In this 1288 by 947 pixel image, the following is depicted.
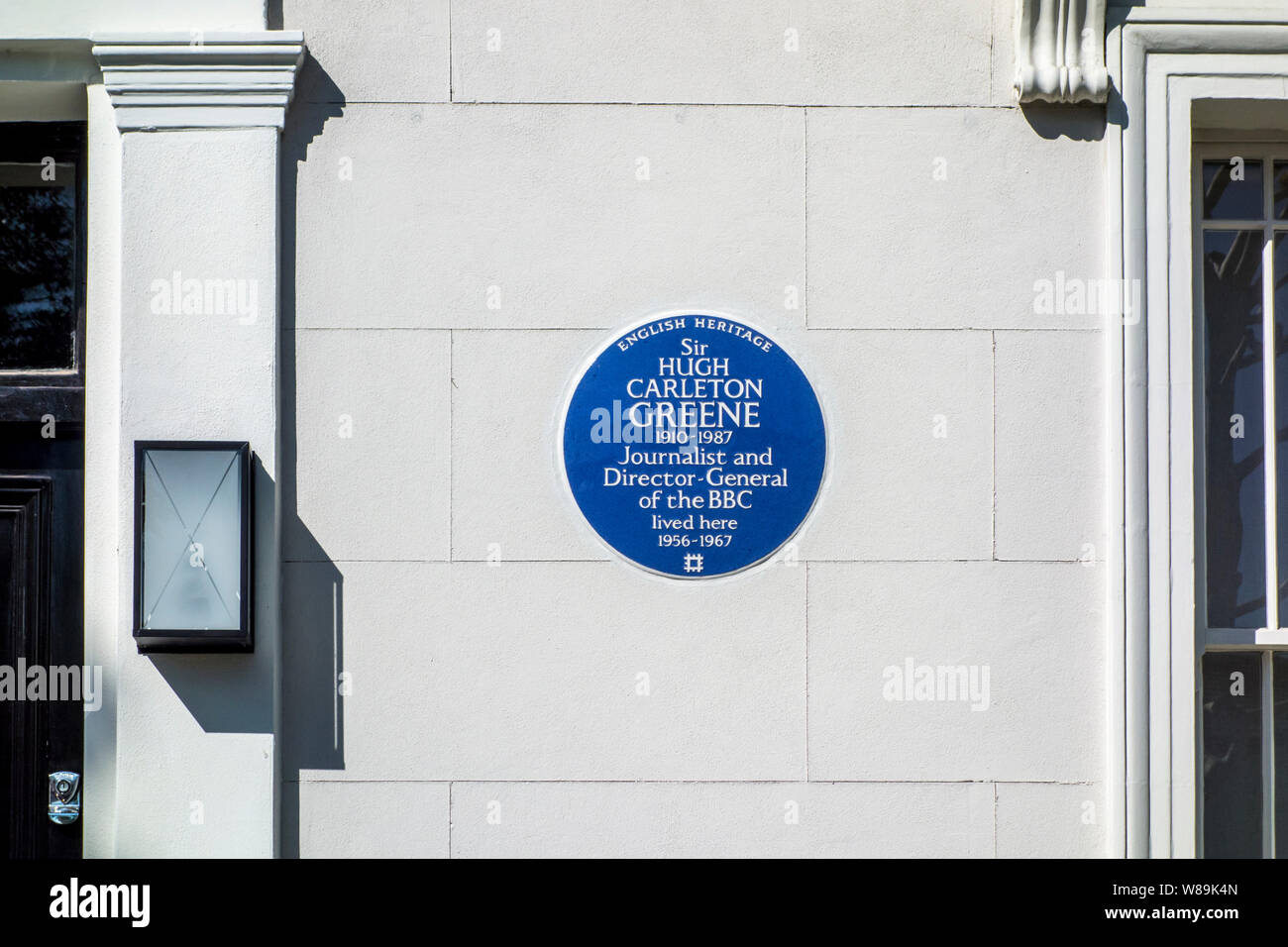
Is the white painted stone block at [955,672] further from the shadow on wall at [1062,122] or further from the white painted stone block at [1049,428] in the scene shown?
the shadow on wall at [1062,122]

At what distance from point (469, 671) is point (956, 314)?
7.99 feet

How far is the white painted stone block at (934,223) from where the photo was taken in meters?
4.32

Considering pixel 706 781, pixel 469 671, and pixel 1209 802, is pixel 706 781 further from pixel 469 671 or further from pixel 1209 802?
pixel 1209 802

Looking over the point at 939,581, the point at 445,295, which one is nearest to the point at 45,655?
the point at 445,295

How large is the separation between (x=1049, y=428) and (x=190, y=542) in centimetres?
341

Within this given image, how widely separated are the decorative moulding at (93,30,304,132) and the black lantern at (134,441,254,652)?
131 centimetres

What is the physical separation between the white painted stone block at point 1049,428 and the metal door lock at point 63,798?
3936 mm

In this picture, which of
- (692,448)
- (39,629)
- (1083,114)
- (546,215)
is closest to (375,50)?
(546,215)

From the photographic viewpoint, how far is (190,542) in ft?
13.3

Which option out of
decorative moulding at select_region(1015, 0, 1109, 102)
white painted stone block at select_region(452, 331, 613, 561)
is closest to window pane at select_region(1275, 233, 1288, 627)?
decorative moulding at select_region(1015, 0, 1109, 102)

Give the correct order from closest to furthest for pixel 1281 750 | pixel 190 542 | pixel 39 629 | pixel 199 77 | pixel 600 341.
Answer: pixel 190 542 < pixel 199 77 < pixel 600 341 < pixel 39 629 < pixel 1281 750

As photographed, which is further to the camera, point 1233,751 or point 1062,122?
point 1233,751

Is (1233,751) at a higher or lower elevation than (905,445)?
lower

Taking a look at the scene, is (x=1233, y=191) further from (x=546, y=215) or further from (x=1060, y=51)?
(x=546, y=215)
